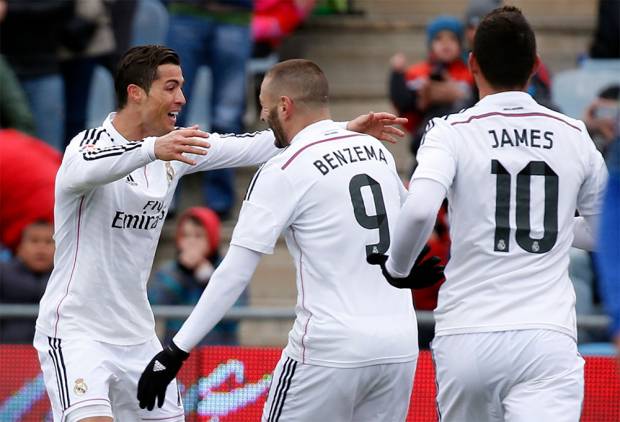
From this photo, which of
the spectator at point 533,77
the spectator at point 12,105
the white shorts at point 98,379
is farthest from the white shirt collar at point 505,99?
the spectator at point 12,105

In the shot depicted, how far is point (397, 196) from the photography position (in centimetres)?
619

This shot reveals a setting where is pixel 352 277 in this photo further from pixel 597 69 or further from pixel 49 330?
pixel 597 69

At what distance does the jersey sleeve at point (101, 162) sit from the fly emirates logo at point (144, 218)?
0.76 feet

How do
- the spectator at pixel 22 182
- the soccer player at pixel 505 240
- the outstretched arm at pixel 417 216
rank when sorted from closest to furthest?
the outstretched arm at pixel 417 216 → the soccer player at pixel 505 240 → the spectator at pixel 22 182

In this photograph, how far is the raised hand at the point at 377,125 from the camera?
Result: 6637 millimetres

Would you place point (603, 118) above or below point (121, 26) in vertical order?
below

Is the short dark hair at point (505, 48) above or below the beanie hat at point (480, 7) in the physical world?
above

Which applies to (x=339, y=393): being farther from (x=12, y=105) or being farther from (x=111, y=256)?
(x=12, y=105)

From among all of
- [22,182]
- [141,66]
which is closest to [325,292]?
[141,66]

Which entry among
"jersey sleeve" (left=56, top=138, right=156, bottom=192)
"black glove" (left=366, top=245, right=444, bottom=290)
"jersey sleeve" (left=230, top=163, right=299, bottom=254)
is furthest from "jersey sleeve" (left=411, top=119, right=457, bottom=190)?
"jersey sleeve" (left=56, top=138, right=156, bottom=192)

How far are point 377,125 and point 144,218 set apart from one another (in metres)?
1.14

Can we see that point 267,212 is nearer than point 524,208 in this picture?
No

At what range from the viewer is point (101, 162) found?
20.0ft

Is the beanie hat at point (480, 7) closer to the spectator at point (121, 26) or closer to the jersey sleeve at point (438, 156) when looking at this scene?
the spectator at point (121, 26)
